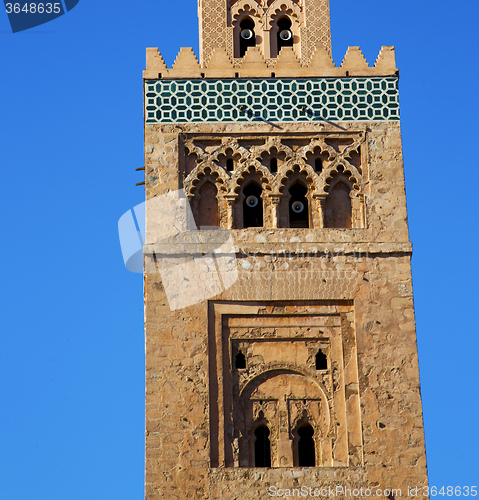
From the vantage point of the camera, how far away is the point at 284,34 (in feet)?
61.9

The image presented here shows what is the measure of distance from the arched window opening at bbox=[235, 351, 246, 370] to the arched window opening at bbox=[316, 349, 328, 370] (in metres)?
0.91

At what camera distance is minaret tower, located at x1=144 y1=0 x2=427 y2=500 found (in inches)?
637

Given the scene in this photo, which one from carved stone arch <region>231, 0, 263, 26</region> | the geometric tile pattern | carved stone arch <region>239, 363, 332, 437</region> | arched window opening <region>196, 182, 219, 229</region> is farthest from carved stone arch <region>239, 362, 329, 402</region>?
carved stone arch <region>231, 0, 263, 26</region>

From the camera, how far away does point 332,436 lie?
16.4m

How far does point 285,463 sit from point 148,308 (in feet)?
8.33

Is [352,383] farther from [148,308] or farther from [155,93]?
[155,93]

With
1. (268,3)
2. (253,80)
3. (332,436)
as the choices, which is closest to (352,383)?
(332,436)

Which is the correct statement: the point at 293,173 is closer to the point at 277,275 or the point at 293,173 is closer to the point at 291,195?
the point at 291,195

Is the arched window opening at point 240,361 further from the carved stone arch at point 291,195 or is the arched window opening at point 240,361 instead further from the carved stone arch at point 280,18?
the carved stone arch at point 280,18

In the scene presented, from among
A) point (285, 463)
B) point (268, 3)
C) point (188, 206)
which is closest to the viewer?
point (285, 463)

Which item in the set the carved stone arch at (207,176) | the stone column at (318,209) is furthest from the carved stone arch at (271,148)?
the stone column at (318,209)

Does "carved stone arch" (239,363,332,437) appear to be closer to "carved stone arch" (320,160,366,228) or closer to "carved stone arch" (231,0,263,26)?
"carved stone arch" (320,160,366,228)

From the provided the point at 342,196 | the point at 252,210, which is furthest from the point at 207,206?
the point at 342,196

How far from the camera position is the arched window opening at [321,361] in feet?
54.9
